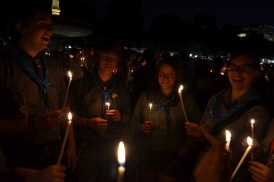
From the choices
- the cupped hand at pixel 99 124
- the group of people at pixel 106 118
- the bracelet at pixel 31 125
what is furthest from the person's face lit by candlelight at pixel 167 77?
the bracelet at pixel 31 125

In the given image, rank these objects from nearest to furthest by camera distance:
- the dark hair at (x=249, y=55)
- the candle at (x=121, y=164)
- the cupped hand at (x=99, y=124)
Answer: the candle at (x=121, y=164) < the cupped hand at (x=99, y=124) < the dark hair at (x=249, y=55)

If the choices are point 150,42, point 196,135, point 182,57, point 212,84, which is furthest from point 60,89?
point 150,42

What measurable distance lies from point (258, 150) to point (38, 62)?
2.64 metres

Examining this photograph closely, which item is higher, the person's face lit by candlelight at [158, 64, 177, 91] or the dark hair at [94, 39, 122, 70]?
the dark hair at [94, 39, 122, 70]

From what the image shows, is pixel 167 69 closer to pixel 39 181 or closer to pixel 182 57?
pixel 39 181

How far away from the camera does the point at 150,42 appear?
63.2 m

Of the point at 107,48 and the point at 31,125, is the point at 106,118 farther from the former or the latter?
the point at 31,125

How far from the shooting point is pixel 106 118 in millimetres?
4391

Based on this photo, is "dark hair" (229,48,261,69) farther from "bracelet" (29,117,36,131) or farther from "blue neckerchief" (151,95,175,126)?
"bracelet" (29,117,36,131)

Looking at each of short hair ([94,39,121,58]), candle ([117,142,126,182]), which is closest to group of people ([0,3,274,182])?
short hair ([94,39,121,58])

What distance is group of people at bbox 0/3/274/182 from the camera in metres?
3.12

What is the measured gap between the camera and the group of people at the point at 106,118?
312 centimetres

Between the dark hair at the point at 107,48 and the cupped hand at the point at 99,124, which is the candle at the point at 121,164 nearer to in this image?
the cupped hand at the point at 99,124

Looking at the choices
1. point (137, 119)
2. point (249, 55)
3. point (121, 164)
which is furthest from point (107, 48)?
point (121, 164)
